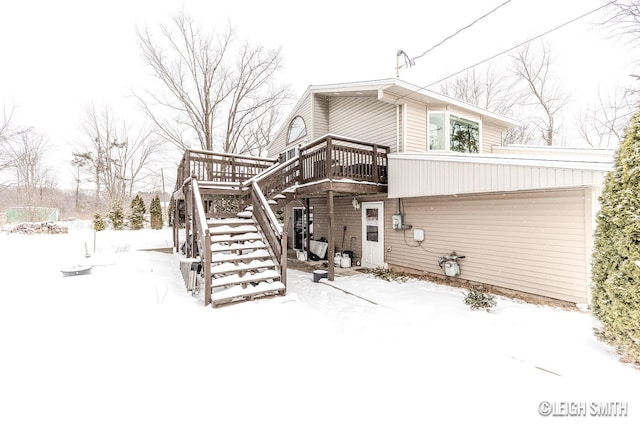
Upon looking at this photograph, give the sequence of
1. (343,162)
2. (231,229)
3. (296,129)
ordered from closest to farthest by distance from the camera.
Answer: (231,229)
(343,162)
(296,129)

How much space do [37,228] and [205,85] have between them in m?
12.7

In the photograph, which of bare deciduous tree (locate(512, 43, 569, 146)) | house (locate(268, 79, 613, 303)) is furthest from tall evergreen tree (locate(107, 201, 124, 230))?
bare deciduous tree (locate(512, 43, 569, 146))

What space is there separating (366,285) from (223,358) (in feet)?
14.1

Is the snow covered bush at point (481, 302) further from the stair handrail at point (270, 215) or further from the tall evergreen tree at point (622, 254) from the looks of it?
the stair handrail at point (270, 215)

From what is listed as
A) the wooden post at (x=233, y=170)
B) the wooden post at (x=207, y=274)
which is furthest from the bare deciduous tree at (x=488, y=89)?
the wooden post at (x=207, y=274)

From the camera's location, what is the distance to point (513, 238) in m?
6.12

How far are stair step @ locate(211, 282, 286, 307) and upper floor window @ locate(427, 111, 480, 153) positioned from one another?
261 inches

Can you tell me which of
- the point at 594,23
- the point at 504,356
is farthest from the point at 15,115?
the point at 594,23

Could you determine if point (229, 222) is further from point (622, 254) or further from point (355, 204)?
point (622, 254)

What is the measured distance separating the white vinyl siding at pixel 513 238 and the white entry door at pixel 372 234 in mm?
866

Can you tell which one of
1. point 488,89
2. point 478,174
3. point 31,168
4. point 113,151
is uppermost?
point 488,89

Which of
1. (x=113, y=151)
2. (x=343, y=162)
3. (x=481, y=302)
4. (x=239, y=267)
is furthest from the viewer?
(x=113, y=151)

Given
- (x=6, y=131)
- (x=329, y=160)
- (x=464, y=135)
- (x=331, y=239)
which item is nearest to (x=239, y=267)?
(x=331, y=239)

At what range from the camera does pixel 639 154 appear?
3033 millimetres
